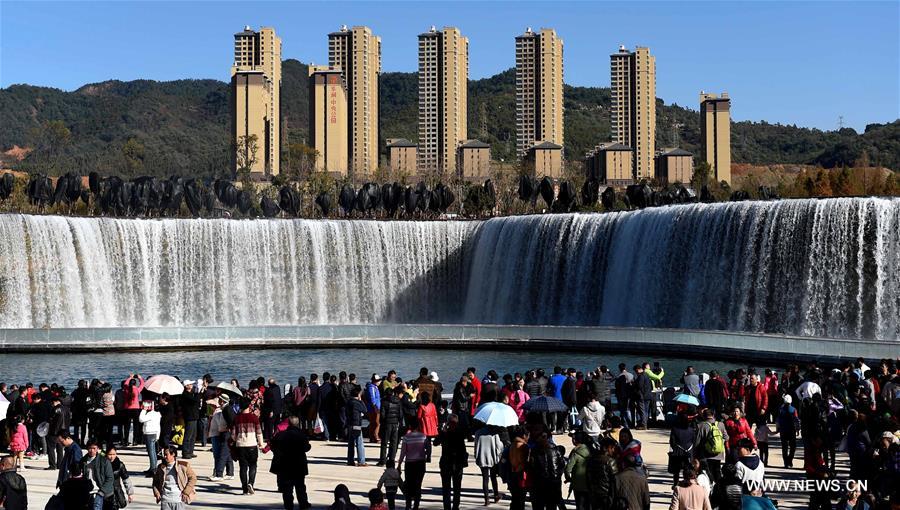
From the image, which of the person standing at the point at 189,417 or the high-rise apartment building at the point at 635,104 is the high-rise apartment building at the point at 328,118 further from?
the person standing at the point at 189,417

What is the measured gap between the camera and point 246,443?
1552cm

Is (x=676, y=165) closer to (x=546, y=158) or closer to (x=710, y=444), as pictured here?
(x=546, y=158)

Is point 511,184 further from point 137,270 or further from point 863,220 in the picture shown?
point 863,220

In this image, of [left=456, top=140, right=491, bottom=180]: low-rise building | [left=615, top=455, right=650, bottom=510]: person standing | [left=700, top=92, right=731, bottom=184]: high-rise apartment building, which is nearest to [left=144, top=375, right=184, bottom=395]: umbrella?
[left=615, top=455, right=650, bottom=510]: person standing

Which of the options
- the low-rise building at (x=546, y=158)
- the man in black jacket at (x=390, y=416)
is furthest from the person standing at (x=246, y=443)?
the low-rise building at (x=546, y=158)

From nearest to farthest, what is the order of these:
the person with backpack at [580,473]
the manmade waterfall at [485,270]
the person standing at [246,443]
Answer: the person with backpack at [580,473], the person standing at [246,443], the manmade waterfall at [485,270]

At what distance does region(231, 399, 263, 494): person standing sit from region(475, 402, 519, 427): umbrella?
310 cm

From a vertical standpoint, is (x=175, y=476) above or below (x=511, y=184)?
below

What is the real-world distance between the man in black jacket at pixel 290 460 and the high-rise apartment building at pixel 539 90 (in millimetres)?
145297

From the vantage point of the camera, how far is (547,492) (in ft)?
41.8

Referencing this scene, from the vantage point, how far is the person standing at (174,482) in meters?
12.8

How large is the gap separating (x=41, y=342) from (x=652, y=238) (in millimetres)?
24911

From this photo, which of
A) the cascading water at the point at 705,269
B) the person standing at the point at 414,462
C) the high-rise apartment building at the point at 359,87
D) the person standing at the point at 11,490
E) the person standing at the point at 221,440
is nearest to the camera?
the person standing at the point at 11,490

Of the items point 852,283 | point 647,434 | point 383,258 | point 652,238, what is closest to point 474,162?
point 383,258
